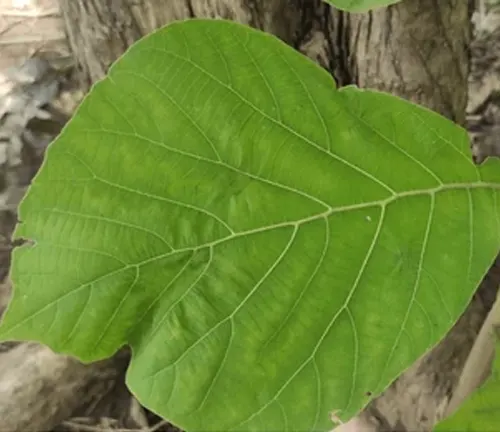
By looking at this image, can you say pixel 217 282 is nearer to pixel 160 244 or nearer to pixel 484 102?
pixel 160 244

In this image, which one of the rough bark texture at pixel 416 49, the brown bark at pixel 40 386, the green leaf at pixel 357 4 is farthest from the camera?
the brown bark at pixel 40 386

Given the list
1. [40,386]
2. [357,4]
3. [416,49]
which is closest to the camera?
[357,4]

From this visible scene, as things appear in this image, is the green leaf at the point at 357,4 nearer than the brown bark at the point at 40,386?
Yes

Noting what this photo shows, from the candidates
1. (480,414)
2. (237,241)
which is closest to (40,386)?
(237,241)

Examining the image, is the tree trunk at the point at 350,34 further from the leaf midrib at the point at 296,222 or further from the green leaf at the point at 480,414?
the green leaf at the point at 480,414

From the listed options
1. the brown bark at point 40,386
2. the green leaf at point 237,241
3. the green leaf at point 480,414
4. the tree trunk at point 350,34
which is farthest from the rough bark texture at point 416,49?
the brown bark at point 40,386

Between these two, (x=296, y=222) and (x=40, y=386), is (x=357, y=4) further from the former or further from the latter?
(x=40, y=386)
